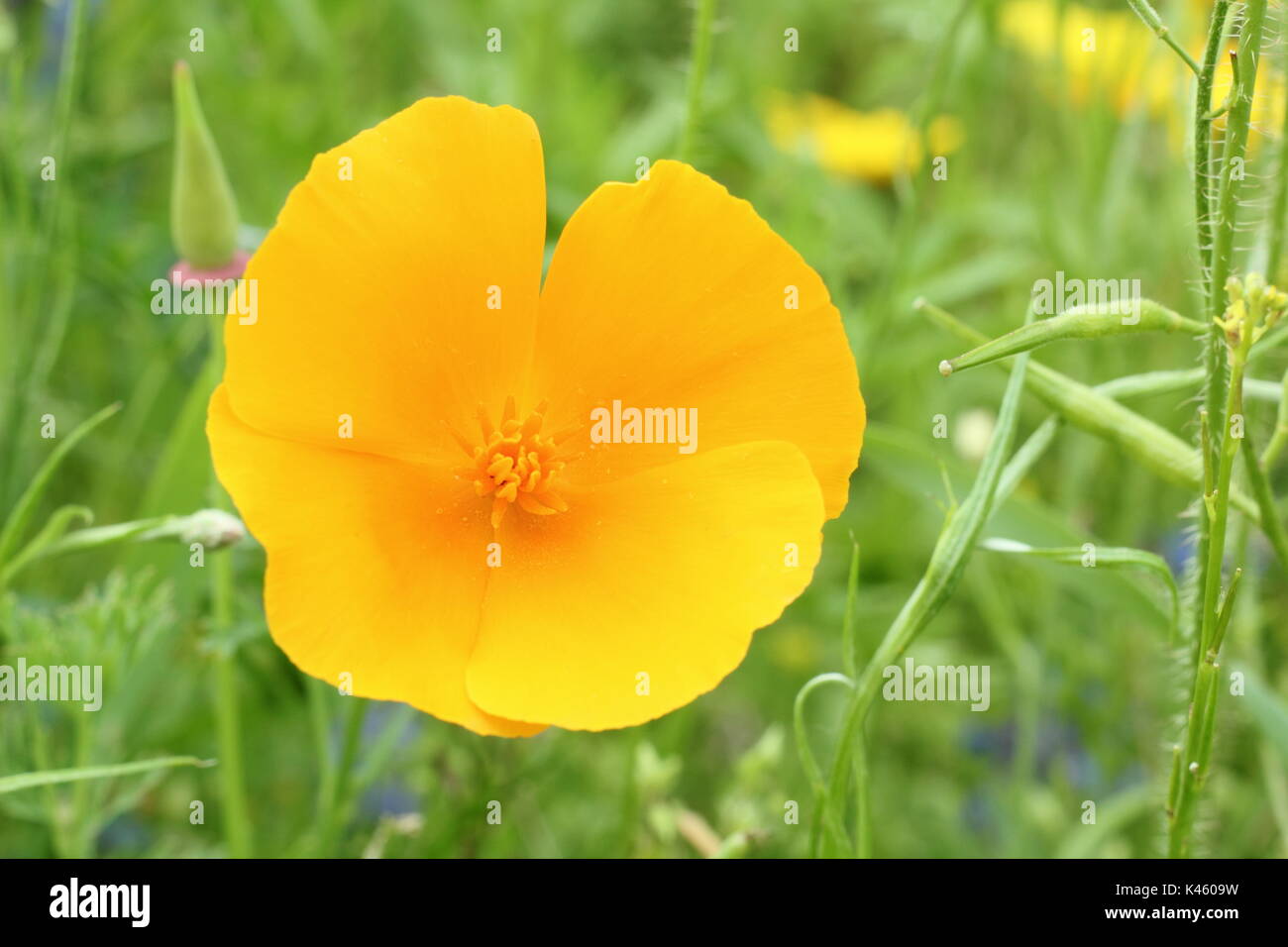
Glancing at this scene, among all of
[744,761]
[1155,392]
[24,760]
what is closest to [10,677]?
[24,760]

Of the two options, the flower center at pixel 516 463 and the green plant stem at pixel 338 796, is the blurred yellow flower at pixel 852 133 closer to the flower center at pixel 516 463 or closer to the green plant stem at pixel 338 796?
the flower center at pixel 516 463

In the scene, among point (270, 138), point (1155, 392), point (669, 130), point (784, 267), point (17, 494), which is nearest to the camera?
point (784, 267)

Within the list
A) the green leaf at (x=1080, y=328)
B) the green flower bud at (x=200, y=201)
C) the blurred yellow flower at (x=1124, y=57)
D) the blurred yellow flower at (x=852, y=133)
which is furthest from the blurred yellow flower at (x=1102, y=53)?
the green flower bud at (x=200, y=201)

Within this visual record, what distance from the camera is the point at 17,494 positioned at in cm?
164

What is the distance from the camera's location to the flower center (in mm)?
1276

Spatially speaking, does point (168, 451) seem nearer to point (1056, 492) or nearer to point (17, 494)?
point (17, 494)

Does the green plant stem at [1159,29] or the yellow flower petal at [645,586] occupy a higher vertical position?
the green plant stem at [1159,29]

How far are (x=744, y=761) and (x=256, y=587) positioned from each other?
2.25 feet

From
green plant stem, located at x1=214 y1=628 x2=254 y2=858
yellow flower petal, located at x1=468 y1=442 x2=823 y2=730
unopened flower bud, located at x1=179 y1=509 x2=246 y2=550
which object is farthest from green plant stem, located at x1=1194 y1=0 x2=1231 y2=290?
green plant stem, located at x1=214 y1=628 x2=254 y2=858

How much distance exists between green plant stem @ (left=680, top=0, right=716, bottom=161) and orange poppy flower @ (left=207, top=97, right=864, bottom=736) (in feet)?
0.72

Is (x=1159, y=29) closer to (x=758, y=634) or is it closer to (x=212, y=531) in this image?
(x=212, y=531)

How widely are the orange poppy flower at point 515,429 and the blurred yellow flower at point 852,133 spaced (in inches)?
64.8

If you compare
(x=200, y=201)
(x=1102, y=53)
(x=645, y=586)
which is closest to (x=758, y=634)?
(x=1102, y=53)

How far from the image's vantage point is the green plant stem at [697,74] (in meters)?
1.35
